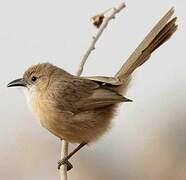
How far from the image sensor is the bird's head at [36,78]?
864 centimetres

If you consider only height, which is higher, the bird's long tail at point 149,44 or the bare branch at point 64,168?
the bird's long tail at point 149,44

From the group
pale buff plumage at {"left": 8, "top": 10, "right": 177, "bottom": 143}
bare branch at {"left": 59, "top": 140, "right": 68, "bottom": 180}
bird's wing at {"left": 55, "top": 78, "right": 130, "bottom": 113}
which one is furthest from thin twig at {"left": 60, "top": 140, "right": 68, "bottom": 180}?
bird's wing at {"left": 55, "top": 78, "right": 130, "bottom": 113}

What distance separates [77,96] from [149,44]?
75 cm

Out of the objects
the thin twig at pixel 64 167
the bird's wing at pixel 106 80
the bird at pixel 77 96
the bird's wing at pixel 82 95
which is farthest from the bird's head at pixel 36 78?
the thin twig at pixel 64 167

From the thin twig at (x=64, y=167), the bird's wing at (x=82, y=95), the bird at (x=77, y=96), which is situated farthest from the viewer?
the bird's wing at (x=82, y=95)

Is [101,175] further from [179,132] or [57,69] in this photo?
[57,69]

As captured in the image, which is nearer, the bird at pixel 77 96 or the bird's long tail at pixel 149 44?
the bird at pixel 77 96

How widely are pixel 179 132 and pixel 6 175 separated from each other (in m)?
1.95

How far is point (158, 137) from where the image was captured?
36.1 feet

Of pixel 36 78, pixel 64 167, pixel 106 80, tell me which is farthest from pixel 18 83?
pixel 64 167

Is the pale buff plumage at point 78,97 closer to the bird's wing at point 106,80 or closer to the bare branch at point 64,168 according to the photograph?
the bird's wing at point 106,80

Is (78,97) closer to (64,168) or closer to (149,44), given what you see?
(149,44)

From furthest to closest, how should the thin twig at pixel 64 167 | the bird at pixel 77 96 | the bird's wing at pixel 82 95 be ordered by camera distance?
the bird's wing at pixel 82 95
the bird at pixel 77 96
the thin twig at pixel 64 167

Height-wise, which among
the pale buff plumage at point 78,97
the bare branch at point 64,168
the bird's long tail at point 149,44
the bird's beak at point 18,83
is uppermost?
the bird's long tail at point 149,44
